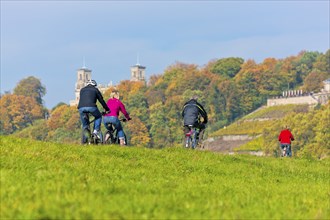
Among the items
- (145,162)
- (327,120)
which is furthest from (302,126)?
(145,162)

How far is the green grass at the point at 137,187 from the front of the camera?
34.1 feet

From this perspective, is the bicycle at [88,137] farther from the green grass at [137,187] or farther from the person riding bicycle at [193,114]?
the person riding bicycle at [193,114]

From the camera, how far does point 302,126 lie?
466ft

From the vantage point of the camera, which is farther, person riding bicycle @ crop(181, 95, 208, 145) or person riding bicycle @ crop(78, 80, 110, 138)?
person riding bicycle @ crop(181, 95, 208, 145)

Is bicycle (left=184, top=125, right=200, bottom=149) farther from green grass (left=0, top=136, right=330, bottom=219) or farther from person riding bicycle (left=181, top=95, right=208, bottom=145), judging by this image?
green grass (left=0, top=136, right=330, bottom=219)

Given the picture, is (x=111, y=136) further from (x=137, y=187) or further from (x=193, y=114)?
(x=137, y=187)

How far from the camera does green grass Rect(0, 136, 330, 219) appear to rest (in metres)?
10.4

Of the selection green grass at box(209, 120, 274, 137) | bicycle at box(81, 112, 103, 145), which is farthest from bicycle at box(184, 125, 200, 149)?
green grass at box(209, 120, 274, 137)

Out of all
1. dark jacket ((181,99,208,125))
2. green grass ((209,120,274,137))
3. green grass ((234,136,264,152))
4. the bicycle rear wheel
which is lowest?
the bicycle rear wheel

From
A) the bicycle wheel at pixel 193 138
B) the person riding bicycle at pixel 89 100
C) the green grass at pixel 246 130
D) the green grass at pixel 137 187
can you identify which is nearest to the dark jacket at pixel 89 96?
the person riding bicycle at pixel 89 100

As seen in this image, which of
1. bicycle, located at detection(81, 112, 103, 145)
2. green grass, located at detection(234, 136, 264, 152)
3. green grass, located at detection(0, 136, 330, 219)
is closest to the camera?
green grass, located at detection(0, 136, 330, 219)

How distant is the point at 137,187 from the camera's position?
1280cm

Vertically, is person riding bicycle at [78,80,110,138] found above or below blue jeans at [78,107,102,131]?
above

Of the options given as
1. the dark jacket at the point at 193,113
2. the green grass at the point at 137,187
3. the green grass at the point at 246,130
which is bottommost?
the green grass at the point at 137,187
